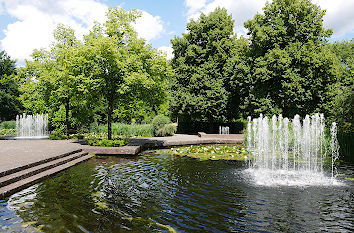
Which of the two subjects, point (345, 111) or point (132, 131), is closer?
point (345, 111)

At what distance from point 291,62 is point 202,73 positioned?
33.0 feet

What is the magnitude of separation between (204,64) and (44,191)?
26.8 m

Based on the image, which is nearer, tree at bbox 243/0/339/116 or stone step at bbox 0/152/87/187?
stone step at bbox 0/152/87/187

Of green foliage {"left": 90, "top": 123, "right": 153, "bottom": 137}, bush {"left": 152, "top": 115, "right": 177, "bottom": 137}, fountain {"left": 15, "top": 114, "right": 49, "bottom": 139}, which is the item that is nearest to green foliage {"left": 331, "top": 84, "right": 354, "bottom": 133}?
bush {"left": 152, "top": 115, "right": 177, "bottom": 137}

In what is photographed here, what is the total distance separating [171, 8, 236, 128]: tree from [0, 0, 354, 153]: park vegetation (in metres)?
0.13

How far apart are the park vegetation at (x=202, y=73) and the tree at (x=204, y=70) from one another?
5.0 inches

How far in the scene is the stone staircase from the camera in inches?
332

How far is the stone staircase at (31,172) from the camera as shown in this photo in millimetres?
8445

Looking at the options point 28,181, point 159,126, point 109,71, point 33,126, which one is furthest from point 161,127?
point 28,181

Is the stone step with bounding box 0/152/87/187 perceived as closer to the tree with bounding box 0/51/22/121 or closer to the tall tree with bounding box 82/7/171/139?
the tall tree with bounding box 82/7/171/139

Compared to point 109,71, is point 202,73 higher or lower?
higher

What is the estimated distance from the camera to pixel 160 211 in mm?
6789

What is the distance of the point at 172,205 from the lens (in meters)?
7.23

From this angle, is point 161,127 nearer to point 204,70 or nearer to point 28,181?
point 204,70
